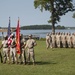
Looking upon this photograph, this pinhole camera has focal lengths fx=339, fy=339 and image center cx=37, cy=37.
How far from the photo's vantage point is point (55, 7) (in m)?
65.4

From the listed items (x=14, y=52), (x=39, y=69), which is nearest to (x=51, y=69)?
(x=39, y=69)

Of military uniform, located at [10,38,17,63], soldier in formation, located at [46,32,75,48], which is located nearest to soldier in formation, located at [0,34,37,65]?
military uniform, located at [10,38,17,63]

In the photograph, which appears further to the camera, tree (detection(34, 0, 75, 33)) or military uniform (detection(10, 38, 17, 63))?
tree (detection(34, 0, 75, 33))

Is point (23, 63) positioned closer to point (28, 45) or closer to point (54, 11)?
point (28, 45)

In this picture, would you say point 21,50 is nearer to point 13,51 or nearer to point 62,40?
point 13,51

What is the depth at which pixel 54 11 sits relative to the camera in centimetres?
6475

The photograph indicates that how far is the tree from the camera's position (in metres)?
64.3

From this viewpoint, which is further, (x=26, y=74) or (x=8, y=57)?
(x=8, y=57)

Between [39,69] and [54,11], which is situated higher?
[54,11]

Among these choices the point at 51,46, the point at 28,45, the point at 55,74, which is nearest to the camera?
the point at 55,74

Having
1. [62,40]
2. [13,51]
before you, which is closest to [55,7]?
[62,40]

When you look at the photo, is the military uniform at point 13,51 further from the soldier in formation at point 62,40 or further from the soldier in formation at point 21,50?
the soldier in formation at point 62,40

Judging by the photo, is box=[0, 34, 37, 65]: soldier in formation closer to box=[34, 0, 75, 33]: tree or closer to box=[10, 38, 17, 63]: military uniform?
box=[10, 38, 17, 63]: military uniform

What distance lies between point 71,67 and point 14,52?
408 centimetres
